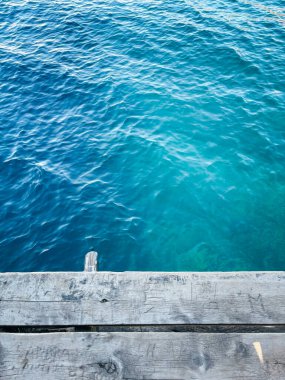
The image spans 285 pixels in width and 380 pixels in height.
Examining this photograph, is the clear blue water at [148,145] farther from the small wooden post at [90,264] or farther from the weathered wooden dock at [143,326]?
the weathered wooden dock at [143,326]

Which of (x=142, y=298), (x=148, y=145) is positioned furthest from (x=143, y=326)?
(x=148, y=145)

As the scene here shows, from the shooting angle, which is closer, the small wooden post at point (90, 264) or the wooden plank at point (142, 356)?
the wooden plank at point (142, 356)

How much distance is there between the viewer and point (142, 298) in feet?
9.17

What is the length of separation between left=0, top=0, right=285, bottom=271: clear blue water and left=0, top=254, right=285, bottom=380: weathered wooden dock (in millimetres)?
4573

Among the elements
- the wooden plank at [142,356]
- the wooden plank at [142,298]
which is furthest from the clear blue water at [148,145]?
the wooden plank at [142,356]

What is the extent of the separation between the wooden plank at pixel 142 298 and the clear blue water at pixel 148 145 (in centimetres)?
453

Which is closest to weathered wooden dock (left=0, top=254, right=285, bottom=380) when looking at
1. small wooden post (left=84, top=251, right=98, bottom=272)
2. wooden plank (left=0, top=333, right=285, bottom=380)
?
wooden plank (left=0, top=333, right=285, bottom=380)

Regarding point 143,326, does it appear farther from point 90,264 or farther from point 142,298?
point 90,264

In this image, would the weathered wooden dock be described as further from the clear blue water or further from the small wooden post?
the clear blue water

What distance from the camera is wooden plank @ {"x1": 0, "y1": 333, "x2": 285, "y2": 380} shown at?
239 cm

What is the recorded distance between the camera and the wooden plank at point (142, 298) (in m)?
2.69

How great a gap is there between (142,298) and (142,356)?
18.0 inches

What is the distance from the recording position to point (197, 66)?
1266 centimetres

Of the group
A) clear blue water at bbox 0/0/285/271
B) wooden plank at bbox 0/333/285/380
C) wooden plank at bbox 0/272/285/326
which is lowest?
clear blue water at bbox 0/0/285/271
